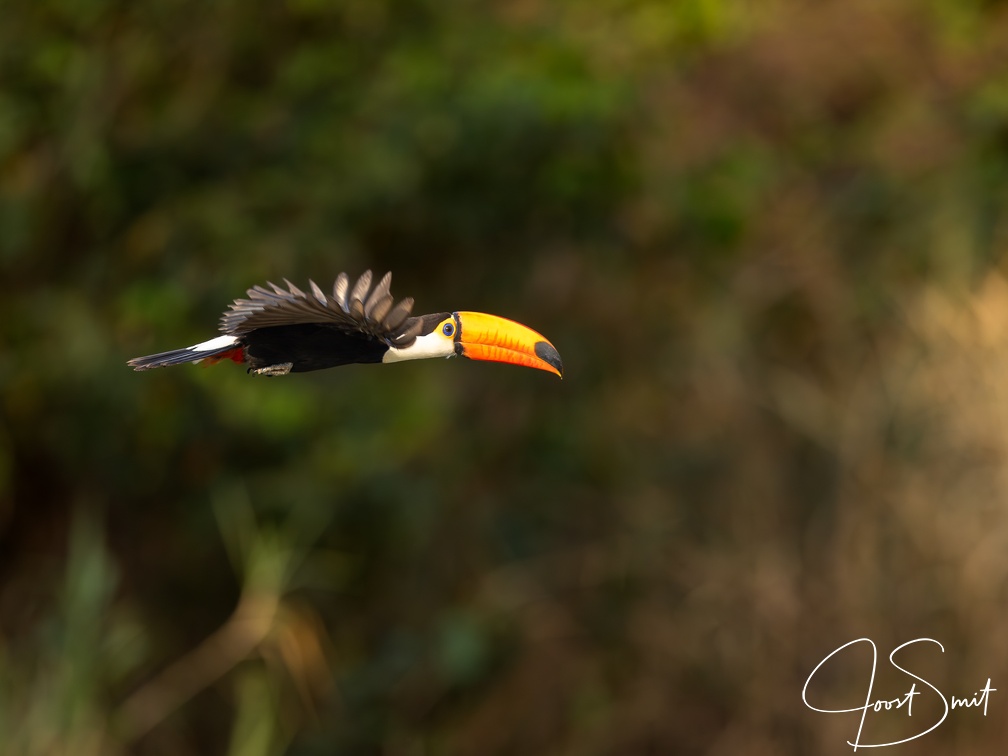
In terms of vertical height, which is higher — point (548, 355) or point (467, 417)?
point (467, 417)

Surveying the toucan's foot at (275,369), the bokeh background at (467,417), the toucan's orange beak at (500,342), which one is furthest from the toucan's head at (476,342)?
the bokeh background at (467,417)

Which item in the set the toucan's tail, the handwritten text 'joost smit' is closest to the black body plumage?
the toucan's tail

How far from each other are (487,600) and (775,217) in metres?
4.80

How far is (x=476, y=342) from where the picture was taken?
5.17ft

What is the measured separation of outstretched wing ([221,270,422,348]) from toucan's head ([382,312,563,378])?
0.06 ft

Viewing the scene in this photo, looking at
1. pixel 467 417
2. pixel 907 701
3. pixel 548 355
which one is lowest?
pixel 907 701

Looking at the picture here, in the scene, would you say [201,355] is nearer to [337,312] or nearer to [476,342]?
[337,312]

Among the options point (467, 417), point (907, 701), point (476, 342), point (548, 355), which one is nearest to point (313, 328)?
point (476, 342)

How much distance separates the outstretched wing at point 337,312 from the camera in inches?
58.7

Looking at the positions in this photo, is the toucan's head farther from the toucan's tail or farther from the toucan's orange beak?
the toucan's tail

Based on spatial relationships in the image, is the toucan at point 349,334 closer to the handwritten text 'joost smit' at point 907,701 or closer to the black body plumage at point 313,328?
the black body plumage at point 313,328

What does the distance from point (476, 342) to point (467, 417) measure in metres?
9.35

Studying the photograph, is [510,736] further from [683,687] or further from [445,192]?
[445,192]

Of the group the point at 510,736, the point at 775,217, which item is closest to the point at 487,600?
the point at 510,736
